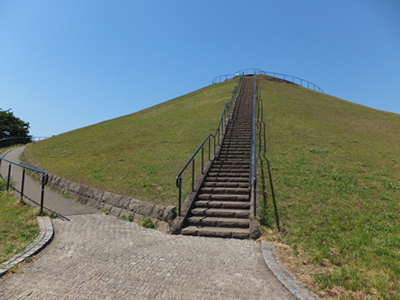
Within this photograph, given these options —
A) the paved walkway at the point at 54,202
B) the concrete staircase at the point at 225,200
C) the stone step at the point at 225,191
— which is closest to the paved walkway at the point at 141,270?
the concrete staircase at the point at 225,200

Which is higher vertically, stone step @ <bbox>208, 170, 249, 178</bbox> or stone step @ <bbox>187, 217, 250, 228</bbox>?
stone step @ <bbox>208, 170, 249, 178</bbox>

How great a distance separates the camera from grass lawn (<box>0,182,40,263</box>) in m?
5.35

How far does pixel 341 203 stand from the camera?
731 centimetres

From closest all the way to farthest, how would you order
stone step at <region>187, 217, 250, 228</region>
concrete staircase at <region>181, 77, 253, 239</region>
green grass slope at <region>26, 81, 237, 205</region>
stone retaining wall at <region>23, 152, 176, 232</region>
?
concrete staircase at <region>181, 77, 253, 239</region> < stone step at <region>187, 217, 250, 228</region> < stone retaining wall at <region>23, 152, 176, 232</region> < green grass slope at <region>26, 81, 237, 205</region>

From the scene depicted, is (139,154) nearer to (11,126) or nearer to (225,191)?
(225,191)

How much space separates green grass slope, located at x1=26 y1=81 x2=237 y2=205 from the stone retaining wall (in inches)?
14.4

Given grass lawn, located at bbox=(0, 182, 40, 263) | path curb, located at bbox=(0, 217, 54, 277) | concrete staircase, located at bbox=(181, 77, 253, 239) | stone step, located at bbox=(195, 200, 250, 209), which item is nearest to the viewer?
path curb, located at bbox=(0, 217, 54, 277)

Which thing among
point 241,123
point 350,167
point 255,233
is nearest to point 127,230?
point 255,233

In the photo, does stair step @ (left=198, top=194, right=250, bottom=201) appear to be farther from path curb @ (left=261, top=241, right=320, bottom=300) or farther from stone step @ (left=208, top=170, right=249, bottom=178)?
path curb @ (left=261, top=241, right=320, bottom=300)

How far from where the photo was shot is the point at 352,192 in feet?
26.2

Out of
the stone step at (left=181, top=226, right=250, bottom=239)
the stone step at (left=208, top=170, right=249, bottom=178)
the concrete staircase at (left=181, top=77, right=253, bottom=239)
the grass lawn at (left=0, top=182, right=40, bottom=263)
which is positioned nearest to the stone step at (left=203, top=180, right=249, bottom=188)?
the concrete staircase at (left=181, top=77, right=253, bottom=239)

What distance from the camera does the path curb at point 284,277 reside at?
4.02 m

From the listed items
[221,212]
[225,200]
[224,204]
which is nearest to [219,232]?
[221,212]

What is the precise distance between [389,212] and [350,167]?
3.84 m
